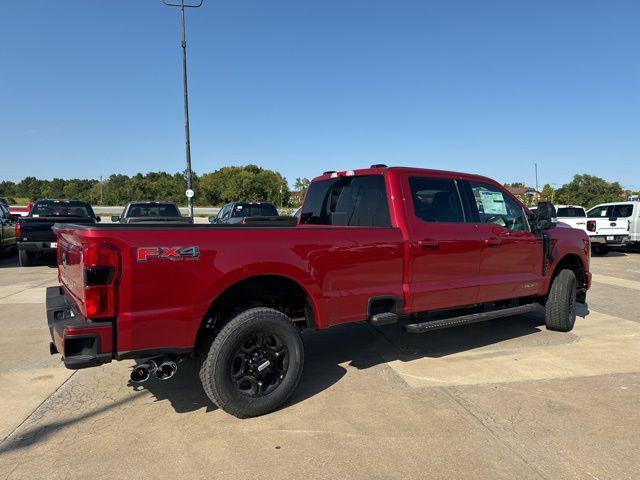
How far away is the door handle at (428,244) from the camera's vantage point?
4.42 meters

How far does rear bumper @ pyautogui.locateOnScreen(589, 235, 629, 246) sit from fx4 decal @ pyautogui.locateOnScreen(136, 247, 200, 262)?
53.7 ft

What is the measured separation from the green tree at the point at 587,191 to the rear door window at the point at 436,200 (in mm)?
56889

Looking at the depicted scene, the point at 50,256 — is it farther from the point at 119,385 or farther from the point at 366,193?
the point at 366,193

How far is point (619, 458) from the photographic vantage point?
3027mm

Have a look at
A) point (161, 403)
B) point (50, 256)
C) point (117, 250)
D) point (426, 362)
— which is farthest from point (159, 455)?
point (50, 256)

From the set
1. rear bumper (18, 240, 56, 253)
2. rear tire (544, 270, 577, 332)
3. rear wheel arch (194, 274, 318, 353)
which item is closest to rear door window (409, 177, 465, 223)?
rear wheel arch (194, 274, 318, 353)

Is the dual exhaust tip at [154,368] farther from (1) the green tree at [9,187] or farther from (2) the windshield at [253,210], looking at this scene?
(1) the green tree at [9,187]

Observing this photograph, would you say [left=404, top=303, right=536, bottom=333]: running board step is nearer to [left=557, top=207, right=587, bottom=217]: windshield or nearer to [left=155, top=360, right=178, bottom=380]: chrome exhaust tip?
[left=155, top=360, right=178, bottom=380]: chrome exhaust tip

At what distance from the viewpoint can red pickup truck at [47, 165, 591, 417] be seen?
10.1 feet

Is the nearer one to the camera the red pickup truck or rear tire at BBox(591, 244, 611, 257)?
the red pickup truck

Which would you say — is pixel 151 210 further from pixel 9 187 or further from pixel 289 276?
pixel 9 187

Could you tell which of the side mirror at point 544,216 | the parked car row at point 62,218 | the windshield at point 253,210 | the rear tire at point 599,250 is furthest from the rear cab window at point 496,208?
the rear tire at point 599,250

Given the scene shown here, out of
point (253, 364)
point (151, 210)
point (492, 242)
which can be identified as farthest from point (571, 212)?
point (253, 364)

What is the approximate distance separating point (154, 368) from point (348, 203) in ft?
8.66
